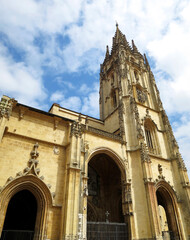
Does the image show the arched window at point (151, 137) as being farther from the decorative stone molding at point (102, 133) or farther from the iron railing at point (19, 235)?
the iron railing at point (19, 235)

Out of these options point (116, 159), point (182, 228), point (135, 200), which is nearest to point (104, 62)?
point (116, 159)

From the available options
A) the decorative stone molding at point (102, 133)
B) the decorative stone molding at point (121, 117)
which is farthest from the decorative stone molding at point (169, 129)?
the decorative stone molding at point (102, 133)

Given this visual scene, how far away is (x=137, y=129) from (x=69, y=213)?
9.03 metres

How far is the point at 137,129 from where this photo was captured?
52.0 ft

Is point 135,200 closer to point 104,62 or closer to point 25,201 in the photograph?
point 25,201

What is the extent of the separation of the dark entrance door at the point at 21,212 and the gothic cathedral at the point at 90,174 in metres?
0.06

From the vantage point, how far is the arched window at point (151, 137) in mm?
17270

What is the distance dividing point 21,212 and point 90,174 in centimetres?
697

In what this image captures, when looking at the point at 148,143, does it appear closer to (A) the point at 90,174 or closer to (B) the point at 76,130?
(A) the point at 90,174

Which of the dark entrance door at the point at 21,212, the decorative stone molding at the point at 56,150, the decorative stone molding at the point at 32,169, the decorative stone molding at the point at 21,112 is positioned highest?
the decorative stone molding at the point at 21,112

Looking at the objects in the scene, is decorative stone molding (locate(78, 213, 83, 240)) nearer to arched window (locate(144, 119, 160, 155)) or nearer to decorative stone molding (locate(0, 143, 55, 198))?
decorative stone molding (locate(0, 143, 55, 198))

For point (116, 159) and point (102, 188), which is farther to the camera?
point (102, 188)

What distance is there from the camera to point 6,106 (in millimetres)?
10141

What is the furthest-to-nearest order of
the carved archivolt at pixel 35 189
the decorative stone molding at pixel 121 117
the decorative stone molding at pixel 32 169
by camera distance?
the decorative stone molding at pixel 121 117 < the decorative stone molding at pixel 32 169 < the carved archivolt at pixel 35 189
